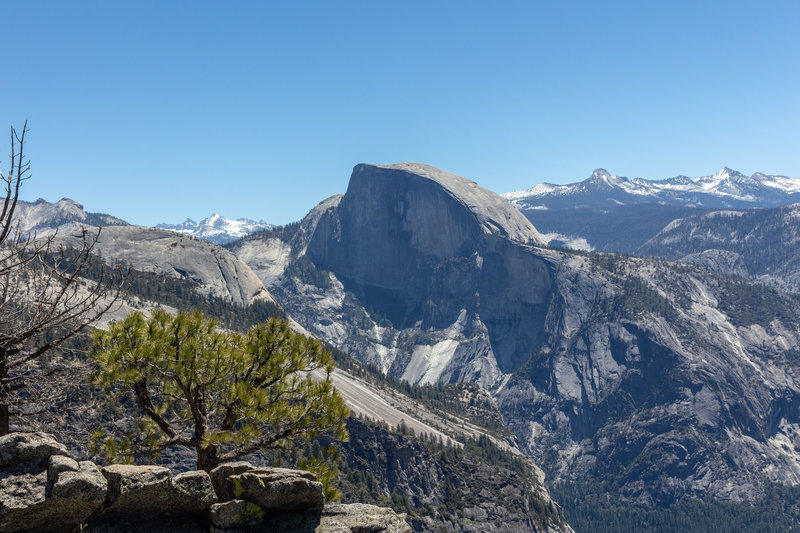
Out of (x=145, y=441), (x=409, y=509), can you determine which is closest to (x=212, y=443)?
(x=145, y=441)

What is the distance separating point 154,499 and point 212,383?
4.94 metres

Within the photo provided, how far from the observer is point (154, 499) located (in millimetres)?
15312

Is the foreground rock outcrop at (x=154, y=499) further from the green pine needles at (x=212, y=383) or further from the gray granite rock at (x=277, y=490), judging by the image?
the green pine needles at (x=212, y=383)

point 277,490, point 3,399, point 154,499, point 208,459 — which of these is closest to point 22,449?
point 154,499

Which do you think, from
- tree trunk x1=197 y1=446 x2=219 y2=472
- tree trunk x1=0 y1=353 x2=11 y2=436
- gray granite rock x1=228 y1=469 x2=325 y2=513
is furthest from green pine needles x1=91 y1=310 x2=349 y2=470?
gray granite rock x1=228 y1=469 x2=325 y2=513

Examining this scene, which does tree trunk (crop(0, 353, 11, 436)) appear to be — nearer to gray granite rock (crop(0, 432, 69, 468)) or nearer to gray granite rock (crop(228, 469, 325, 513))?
gray granite rock (crop(0, 432, 69, 468))

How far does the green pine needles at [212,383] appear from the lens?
18.4 m

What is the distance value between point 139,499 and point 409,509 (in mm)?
173126

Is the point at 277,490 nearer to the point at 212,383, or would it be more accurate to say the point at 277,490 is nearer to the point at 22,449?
the point at 212,383

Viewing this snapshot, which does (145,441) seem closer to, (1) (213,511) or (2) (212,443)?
(2) (212,443)

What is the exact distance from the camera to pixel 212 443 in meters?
19.0

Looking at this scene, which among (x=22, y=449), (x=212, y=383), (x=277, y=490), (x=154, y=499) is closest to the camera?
(x=22, y=449)

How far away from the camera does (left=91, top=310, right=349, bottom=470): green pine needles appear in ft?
60.5

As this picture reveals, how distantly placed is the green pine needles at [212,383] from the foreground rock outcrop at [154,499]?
8.29 feet
